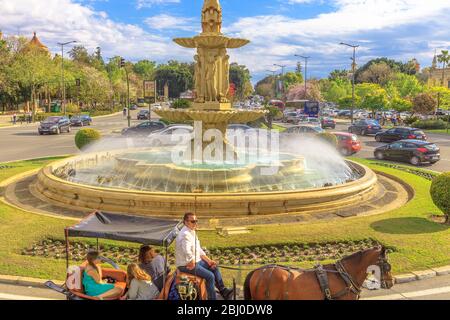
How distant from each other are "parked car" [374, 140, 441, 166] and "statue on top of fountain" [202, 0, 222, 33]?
1382 cm

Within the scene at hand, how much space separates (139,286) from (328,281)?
2.67 meters

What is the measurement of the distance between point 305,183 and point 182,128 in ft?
51.2

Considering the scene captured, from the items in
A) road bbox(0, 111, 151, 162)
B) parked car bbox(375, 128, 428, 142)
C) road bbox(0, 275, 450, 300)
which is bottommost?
road bbox(0, 275, 450, 300)

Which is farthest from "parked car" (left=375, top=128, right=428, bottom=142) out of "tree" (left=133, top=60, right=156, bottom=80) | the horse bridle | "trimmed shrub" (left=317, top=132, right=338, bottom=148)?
"tree" (left=133, top=60, right=156, bottom=80)

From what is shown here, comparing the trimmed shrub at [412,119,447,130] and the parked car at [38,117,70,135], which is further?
the trimmed shrub at [412,119,447,130]

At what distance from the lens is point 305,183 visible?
1576 centimetres

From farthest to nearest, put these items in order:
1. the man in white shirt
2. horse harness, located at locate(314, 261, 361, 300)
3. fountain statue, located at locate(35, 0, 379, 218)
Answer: fountain statue, located at locate(35, 0, 379, 218), the man in white shirt, horse harness, located at locate(314, 261, 361, 300)

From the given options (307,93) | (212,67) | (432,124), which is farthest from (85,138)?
(307,93)

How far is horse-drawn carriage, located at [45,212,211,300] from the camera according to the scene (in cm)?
631

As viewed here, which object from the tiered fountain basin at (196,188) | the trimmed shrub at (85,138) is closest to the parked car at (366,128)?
the tiered fountain basin at (196,188)

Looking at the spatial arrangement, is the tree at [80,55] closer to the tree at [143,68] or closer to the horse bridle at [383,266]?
the tree at [143,68]

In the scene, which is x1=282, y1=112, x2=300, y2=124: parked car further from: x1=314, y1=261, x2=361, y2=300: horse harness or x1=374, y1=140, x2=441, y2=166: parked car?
x1=314, y1=261, x2=361, y2=300: horse harness

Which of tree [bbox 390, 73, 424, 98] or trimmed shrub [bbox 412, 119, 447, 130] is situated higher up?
tree [bbox 390, 73, 424, 98]

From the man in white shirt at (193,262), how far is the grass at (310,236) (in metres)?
1.62
